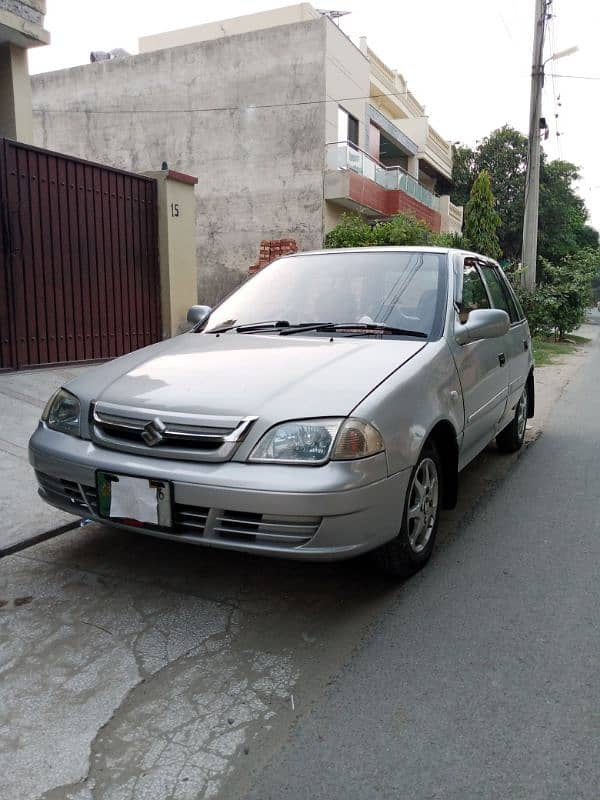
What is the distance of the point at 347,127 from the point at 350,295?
18215 millimetres

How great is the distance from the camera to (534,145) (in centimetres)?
1809

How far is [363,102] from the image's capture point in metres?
21.4

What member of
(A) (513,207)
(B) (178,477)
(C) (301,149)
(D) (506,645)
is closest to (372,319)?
(B) (178,477)

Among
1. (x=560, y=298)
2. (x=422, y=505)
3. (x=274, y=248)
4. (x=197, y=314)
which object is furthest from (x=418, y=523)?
(x=560, y=298)

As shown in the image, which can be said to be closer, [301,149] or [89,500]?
[89,500]

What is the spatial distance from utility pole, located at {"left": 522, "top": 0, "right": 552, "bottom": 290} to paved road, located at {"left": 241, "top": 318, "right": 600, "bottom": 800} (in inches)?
619

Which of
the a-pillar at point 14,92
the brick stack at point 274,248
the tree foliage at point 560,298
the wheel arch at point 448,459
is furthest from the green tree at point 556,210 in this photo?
the wheel arch at point 448,459

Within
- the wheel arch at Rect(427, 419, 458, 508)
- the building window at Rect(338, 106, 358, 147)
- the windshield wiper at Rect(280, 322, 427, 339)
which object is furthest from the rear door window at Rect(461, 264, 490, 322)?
the building window at Rect(338, 106, 358, 147)

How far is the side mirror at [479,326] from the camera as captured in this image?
12.8 ft

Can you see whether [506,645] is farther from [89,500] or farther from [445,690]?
[89,500]

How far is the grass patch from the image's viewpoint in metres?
15.0

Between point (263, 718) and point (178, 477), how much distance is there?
96 cm

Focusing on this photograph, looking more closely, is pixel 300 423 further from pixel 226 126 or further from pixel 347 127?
pixel 347 127

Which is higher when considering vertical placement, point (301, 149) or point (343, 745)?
point (301, 149)
